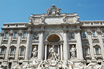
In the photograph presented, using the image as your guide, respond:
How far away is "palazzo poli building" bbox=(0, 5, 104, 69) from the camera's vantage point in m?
25.3

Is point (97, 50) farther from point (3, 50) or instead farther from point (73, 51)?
point (3, 50)

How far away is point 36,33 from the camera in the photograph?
28562mm

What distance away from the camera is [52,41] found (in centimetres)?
2869

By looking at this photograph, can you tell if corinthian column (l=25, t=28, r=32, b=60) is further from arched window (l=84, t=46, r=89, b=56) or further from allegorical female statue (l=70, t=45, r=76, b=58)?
arched window (l=84, t=46, r=89, b=56)

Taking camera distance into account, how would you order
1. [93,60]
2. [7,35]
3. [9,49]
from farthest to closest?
1. [7,35]
2. [9,49]
3. [93,60]

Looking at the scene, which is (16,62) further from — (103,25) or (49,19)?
(103,25)

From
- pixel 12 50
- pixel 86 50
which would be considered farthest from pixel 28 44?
pixel 86 50

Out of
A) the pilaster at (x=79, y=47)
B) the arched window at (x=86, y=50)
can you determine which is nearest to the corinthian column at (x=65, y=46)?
the pilaster at (x=79, y=47)

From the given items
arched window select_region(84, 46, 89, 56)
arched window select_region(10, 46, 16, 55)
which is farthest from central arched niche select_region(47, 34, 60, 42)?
arched window select_region(10, 46, 16, 55)

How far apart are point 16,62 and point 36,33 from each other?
7939mm

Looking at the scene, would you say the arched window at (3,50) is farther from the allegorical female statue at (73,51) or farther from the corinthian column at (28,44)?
the allegorical female statue at (73,51)

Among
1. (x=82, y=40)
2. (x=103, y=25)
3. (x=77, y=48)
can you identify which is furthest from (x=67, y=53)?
(x=103, y=25)

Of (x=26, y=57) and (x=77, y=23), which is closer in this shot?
(x=26, y=57)

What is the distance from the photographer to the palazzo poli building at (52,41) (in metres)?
25.3
